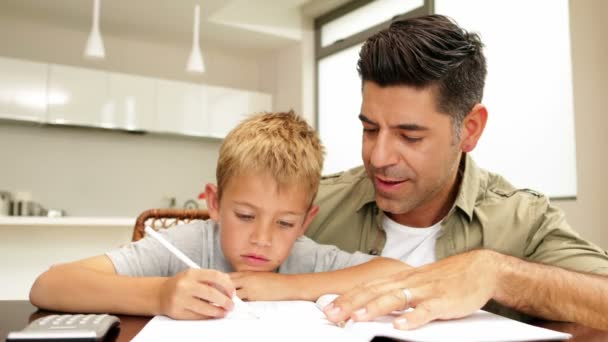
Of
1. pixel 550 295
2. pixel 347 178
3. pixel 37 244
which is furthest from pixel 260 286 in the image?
Result: pixel 37 244

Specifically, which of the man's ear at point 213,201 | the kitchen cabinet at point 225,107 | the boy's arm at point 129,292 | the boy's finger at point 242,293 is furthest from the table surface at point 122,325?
the kitchen cabinet at point 225,107

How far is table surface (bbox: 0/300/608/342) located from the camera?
72 cm

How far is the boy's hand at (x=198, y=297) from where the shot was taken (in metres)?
0.79

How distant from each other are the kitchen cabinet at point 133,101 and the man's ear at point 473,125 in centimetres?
404

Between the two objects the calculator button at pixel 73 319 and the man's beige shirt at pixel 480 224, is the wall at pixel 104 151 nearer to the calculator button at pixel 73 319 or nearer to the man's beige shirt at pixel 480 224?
the man's beige shirt at pixel 480 224

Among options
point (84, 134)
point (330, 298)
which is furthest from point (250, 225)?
point (84, 134)

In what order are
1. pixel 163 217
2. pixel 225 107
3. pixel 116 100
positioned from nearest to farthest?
pixel 163 217 → pixel 116 100 → pixel 225 107

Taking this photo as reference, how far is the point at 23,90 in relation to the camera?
4500 mm

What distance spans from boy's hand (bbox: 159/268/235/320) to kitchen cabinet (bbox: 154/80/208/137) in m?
4.47

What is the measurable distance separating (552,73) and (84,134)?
3932mm

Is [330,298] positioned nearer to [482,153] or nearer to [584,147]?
[584,147]

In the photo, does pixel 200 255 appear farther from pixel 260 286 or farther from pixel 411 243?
pixel 411 243

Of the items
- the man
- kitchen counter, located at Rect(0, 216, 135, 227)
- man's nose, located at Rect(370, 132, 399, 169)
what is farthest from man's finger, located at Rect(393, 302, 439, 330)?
kitchen counter, located at Rect(0, 216, 135, 227)

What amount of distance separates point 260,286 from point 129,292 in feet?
0.73
